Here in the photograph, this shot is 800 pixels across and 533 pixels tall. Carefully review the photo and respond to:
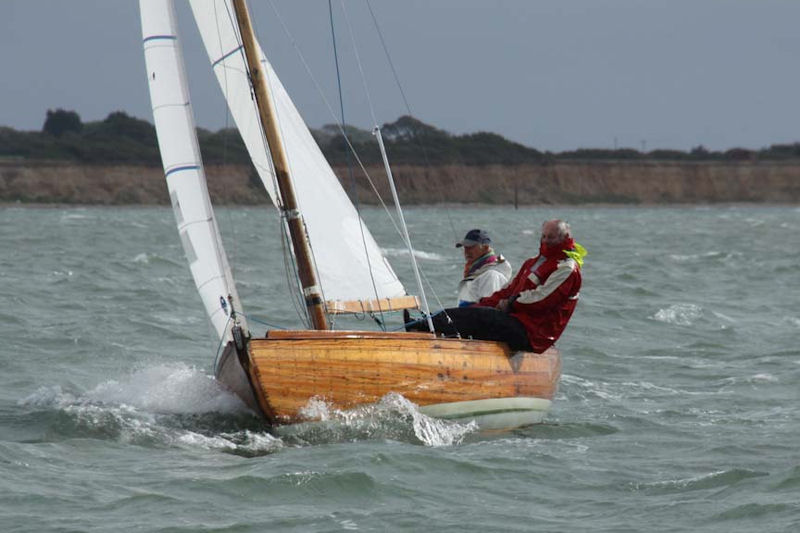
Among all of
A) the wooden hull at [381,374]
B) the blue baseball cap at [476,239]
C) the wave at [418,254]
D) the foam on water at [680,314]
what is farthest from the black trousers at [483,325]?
the wave at [418,254]

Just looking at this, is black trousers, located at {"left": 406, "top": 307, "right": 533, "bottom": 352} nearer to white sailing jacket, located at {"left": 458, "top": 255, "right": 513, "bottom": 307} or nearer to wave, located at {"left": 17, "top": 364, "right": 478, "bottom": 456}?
white sailing jacket, located at {"left": 458, "top": 255, "right": 513, "bottom": 307}

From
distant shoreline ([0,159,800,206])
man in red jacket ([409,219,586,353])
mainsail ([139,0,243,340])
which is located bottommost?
man in red jacket ([409,219,586,353])

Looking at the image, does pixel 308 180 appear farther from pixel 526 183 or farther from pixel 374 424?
pixel 526 183

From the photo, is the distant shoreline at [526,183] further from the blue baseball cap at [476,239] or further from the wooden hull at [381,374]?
the wooden hull at [381,374]

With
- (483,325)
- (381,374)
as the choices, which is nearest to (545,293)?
(483,325)

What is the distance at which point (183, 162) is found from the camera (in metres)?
10.4

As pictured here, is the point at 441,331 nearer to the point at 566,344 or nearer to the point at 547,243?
the point at 547,243

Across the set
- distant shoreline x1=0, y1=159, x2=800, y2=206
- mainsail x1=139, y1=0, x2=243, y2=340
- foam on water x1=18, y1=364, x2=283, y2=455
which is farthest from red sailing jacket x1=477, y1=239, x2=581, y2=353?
distant shoreline x1=0, y1=159, x2=800, y2=206

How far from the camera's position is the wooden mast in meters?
10.4

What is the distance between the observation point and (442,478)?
883 cm

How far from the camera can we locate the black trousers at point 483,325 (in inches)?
416

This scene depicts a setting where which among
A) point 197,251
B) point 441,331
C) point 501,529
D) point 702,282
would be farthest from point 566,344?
point 702,282

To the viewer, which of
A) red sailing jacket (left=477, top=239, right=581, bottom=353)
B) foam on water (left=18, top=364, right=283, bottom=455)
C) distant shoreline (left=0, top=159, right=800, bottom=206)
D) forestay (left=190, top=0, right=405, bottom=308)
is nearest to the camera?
foam on water (left=18, top=364, right=283, bottom=455)

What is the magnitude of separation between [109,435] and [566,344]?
8007 millimetres
